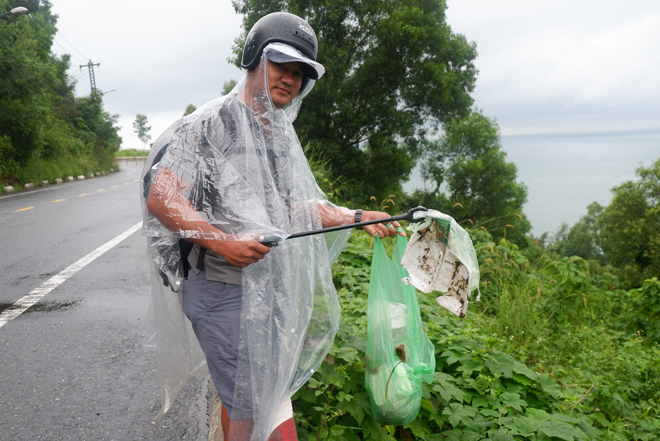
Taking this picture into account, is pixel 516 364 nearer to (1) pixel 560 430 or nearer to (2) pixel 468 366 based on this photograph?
(2) pixel 468 366

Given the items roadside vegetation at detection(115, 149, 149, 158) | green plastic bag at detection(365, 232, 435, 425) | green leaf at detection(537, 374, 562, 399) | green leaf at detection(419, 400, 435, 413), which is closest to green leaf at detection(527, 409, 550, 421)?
green leaf at detection(537, 374, 562, 399)

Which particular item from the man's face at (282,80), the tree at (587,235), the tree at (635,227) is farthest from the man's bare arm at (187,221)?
the tree at (587,235)

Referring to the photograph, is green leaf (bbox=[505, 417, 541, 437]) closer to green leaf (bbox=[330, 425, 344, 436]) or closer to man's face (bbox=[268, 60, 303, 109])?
green leaf (bbox=[330, 425, 344, 436])

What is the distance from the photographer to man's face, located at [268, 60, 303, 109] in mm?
1604

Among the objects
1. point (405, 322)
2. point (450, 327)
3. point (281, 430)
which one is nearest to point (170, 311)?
point (281, 430)

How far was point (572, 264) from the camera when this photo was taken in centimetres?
530

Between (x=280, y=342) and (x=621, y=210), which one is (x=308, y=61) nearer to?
(x=280, y=342)

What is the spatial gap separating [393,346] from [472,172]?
25308 mm

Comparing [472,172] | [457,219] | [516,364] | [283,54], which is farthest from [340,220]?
[472,172]

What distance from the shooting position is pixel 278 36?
158cm

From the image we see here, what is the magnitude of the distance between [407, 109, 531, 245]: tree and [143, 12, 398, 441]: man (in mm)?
24110

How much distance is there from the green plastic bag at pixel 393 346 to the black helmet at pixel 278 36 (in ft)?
2.65

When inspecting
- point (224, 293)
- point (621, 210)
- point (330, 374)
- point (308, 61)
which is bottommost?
point (621, 210)

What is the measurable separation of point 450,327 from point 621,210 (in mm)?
30754
